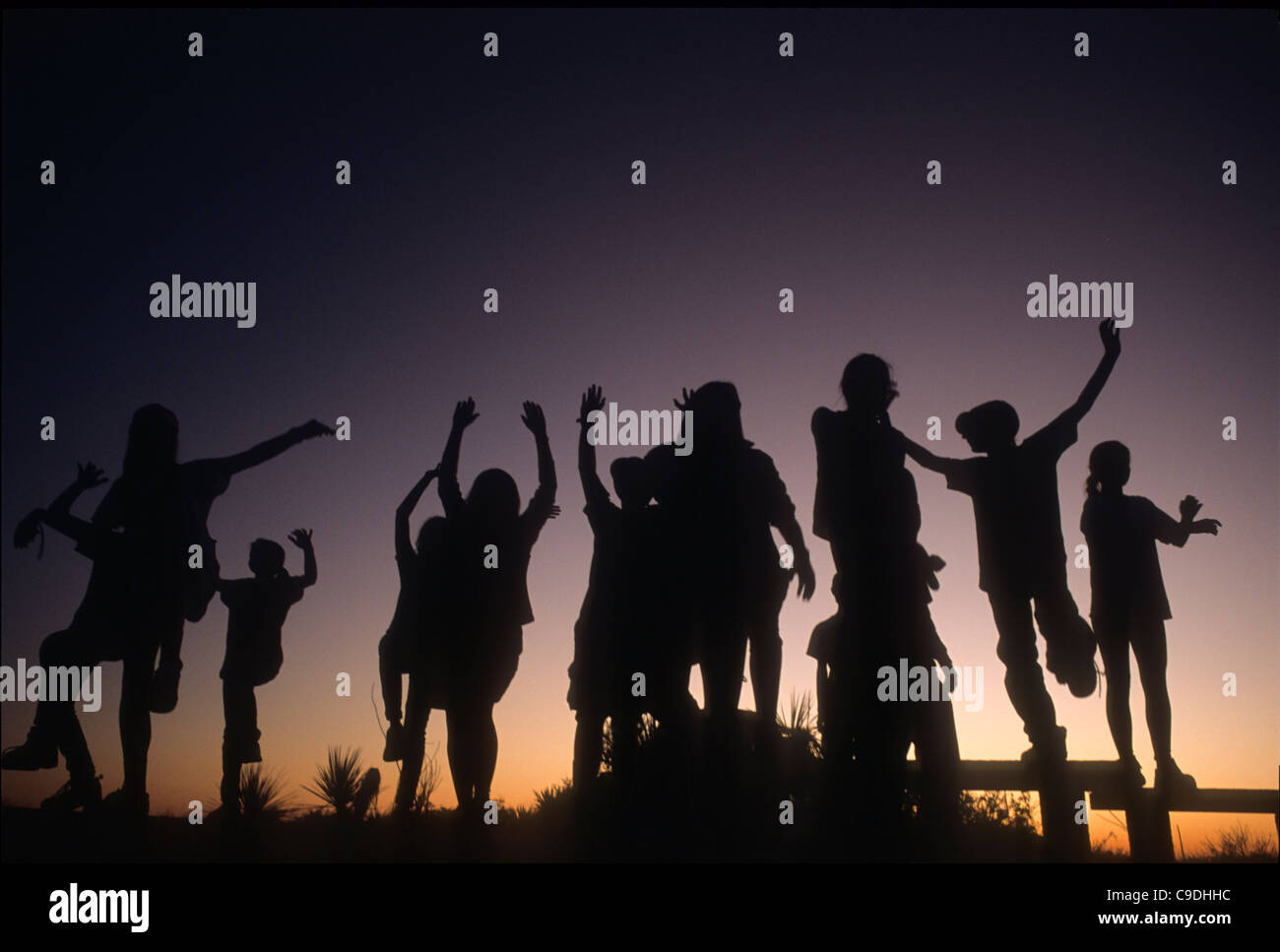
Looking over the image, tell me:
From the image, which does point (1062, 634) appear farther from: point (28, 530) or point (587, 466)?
point (28, 530)

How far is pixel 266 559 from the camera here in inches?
209

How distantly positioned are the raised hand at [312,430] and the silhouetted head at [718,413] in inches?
78.3

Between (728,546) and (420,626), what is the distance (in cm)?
159

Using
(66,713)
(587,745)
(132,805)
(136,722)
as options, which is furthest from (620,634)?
(66,713)

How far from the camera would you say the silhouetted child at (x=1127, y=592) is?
4.10 meters

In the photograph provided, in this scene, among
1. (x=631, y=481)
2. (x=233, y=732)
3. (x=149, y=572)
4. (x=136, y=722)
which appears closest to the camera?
(x=136, y=722)

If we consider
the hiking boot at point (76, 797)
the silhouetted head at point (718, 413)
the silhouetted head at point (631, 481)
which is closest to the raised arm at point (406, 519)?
the silhouetted head at point (631, 481)

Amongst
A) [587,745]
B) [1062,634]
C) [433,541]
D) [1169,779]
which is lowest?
[1169,779]

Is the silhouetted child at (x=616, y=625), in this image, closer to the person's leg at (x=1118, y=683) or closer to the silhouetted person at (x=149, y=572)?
the silhouetted person at (x=149, y=572)

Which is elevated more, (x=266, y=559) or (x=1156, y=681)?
(x=266, y=559)
